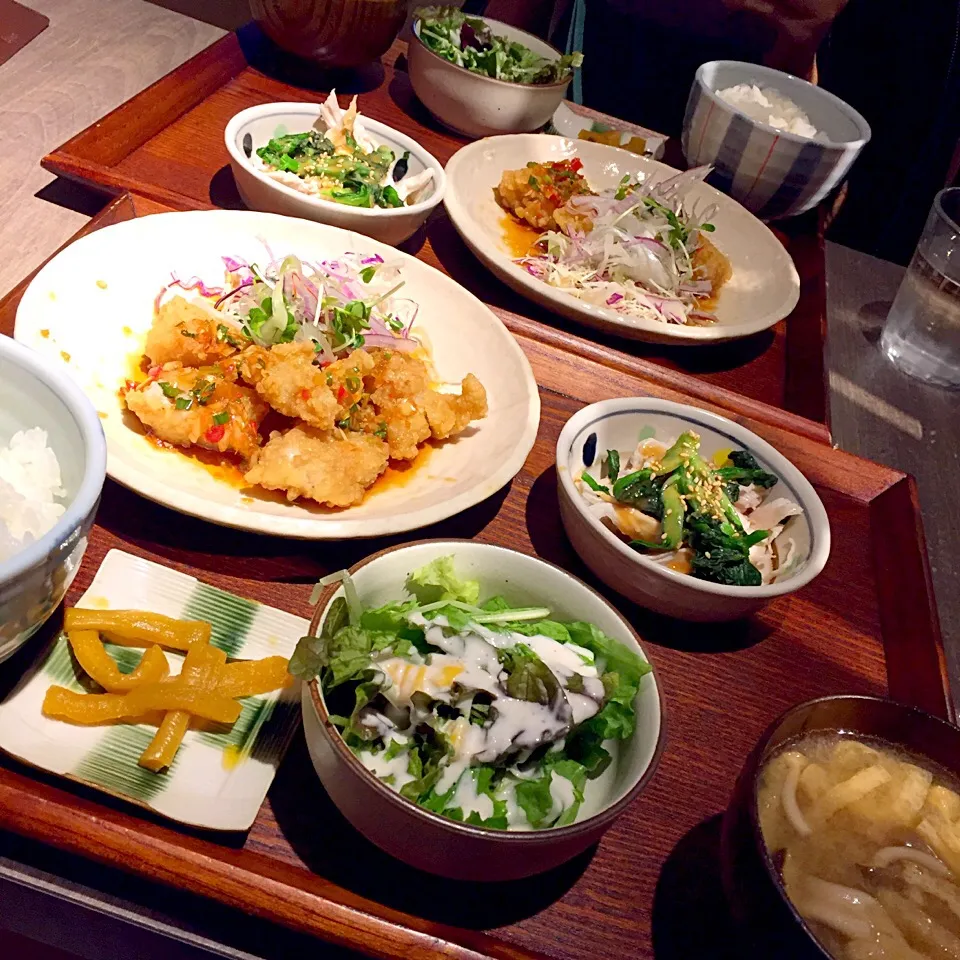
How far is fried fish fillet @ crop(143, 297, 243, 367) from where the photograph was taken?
4.78 ft

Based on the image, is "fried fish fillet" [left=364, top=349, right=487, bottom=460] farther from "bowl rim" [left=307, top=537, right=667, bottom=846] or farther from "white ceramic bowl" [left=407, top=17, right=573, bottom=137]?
"white ceramic bowl" [left=407, top=17, right=573, bottom=137]

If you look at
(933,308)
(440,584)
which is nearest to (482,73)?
(933,308)

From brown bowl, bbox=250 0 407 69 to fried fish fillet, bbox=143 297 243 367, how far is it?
4.44 feet

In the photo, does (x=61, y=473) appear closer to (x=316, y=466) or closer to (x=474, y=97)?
(x=316, y=466)

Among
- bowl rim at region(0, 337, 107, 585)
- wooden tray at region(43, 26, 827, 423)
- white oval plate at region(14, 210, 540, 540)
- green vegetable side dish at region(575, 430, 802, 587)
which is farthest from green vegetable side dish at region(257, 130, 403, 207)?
bowl rim at region(0, 337, 107, 585)

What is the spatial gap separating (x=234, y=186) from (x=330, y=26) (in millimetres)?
729

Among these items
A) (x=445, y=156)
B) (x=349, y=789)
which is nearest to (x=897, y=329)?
(x=445, y=156)

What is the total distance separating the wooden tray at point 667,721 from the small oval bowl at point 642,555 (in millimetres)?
77

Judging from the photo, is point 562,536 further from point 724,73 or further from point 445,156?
point 724,73

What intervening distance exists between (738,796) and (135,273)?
4.39 feet

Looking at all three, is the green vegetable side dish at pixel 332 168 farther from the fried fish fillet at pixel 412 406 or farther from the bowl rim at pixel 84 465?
the bowl rim at pixel 84 465

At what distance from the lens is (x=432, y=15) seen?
9.46 feet

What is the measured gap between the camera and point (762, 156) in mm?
2680

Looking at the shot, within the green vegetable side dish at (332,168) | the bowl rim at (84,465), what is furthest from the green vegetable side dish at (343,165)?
the bowl rim at (84,465)
